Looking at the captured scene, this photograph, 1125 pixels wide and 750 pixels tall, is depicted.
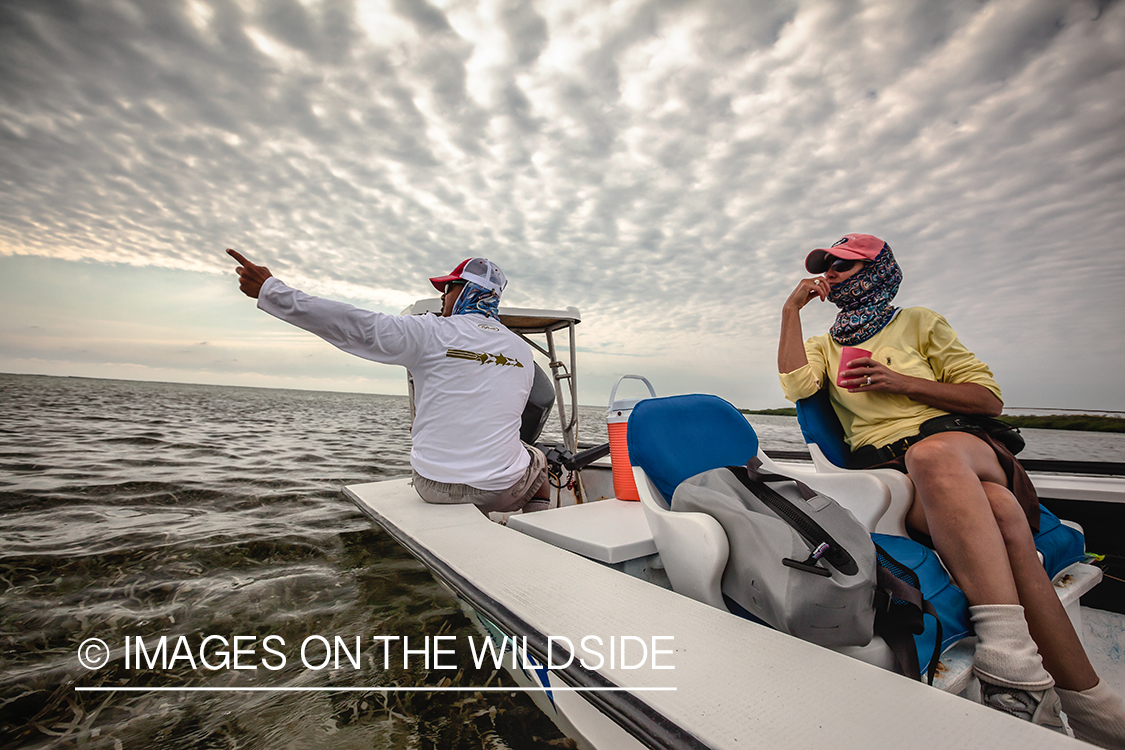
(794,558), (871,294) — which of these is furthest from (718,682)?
(871,294)

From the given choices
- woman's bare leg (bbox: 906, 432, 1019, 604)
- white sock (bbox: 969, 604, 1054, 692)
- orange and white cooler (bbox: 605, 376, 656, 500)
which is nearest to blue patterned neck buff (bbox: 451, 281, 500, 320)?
orange and white cooler (bbox: 605, 376, 656, 500)

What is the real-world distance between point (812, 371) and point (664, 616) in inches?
62.2

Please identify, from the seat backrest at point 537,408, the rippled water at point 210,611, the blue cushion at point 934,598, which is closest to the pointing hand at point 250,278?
the rippled water at point 210,611

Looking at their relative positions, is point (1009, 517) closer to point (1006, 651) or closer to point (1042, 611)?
point (1042, 611)

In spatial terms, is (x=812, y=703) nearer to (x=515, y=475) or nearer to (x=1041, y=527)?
(x=1041, y=527)

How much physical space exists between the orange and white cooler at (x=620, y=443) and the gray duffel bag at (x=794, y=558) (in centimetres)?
151

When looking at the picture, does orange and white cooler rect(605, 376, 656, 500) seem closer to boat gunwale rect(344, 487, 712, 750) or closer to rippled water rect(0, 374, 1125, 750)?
rippled water rect(0, 374, 1125, 750)

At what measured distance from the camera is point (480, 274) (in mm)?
2977

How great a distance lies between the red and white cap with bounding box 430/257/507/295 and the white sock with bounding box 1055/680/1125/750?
118 inches

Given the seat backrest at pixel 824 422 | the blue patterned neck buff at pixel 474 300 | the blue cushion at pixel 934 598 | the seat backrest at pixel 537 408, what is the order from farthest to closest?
the seat backrest at pixel 537 408, the blue patterned neck buff at pixel 474 300, the seat backrest at pixel 824 422, the blue cushion at pixel 934 598

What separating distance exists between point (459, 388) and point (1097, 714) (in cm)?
270

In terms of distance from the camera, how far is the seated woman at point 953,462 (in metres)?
1.19

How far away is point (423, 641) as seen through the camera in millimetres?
2146

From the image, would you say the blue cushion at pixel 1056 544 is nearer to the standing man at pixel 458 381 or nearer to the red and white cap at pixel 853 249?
the red and white cap at pixel 853 249
